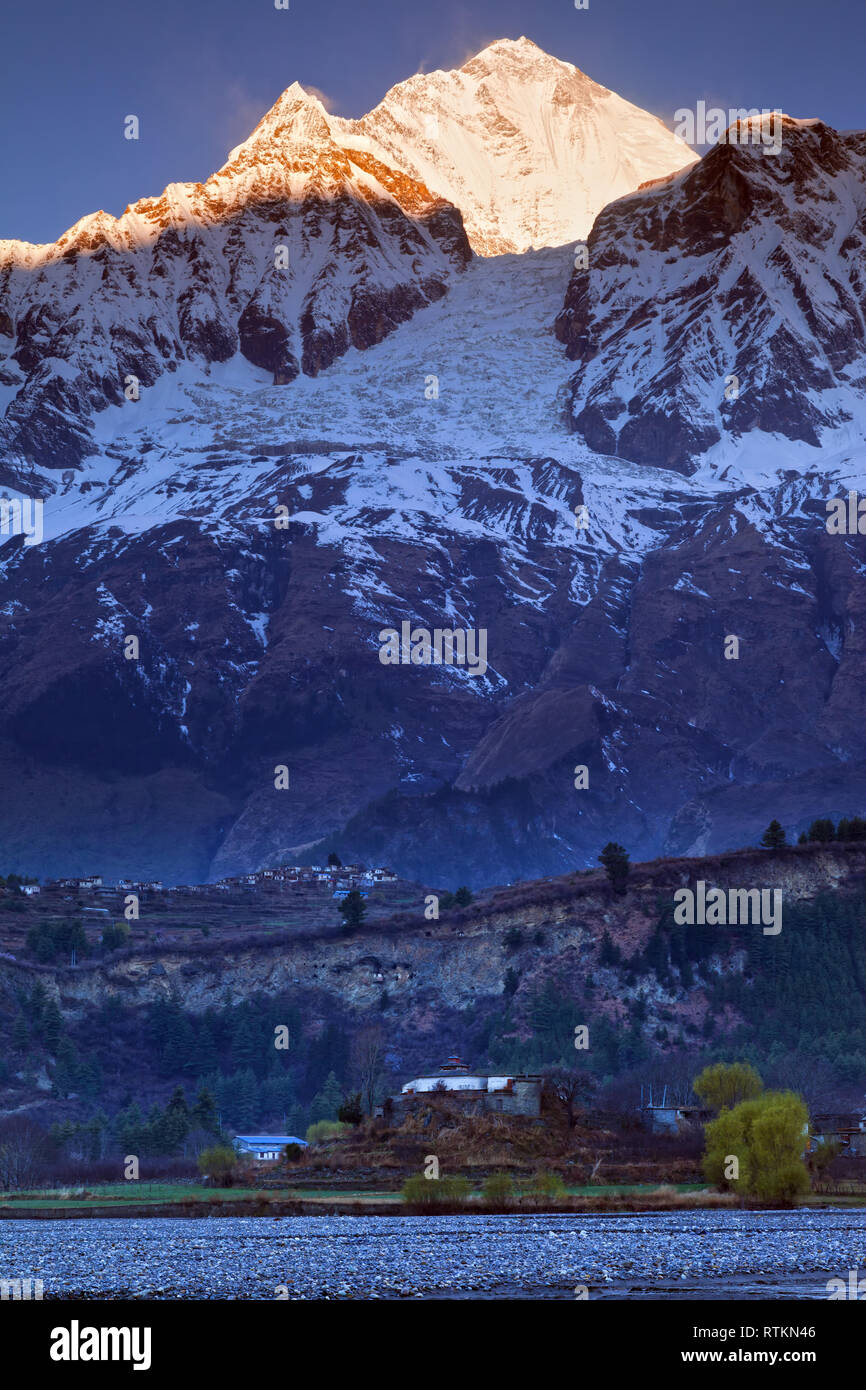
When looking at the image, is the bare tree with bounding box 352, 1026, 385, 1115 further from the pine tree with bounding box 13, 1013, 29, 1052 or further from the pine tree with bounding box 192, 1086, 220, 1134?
→ the pine tree with bounding box 13, 1013, 29, 1052

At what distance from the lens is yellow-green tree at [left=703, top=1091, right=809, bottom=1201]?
334 ft

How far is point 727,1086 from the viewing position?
133500 millimetres

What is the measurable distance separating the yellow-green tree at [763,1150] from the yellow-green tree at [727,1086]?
22.3 metres

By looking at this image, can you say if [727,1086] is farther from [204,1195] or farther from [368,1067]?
[368,1067]

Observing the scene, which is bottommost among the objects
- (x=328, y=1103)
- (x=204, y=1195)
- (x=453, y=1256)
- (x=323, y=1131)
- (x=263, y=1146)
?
(x=204, y=1195)

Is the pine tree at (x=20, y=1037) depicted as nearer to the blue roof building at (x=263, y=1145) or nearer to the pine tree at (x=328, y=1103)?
the pine tree at (x=328, y=1103)

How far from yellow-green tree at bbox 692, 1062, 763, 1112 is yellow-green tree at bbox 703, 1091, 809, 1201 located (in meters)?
22.3

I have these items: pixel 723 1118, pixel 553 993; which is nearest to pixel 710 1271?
pixel 723 1118

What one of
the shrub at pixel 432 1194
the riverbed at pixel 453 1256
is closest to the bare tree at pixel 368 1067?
the shrub at pixel 432 1194

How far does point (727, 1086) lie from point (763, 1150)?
29331 millimetres

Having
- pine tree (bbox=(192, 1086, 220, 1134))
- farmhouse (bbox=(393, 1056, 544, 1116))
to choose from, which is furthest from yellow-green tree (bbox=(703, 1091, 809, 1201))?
pine tree (bbox=(192, 1086, 220, 1134))

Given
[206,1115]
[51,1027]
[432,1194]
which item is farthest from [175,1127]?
[432,1194]

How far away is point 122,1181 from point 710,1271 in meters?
73.6

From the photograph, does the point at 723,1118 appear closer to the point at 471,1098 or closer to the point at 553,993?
the point at 471,1098
